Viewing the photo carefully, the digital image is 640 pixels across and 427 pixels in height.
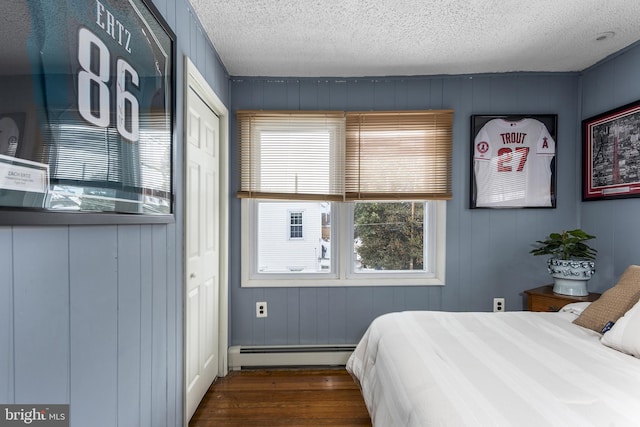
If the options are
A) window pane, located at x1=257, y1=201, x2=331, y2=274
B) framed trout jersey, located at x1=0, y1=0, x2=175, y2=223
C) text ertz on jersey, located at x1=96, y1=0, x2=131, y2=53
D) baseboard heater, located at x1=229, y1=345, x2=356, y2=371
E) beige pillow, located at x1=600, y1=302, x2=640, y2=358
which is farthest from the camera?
window pane, located at x1=257, y1=201, x2=331, y2=274

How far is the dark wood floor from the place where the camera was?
6.37 feet

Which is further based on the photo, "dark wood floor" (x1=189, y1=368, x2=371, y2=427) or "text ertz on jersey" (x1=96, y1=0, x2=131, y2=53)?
"dark wood floor" (x1=189, y1=368, x2=371, y2=427)

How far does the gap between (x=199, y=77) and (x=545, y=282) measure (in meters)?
3.10

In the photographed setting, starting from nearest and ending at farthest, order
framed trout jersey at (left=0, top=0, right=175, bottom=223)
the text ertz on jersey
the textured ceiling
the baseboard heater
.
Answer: framed trout jersey at (left=0, top=0, right=175, bottom=223) → the text ertz on jersey → the textured ceiling → the baseboard heater

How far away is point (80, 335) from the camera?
913 mm

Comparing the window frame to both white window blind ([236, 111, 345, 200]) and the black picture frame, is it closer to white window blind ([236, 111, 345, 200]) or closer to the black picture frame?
white window blind ([236, 111, 345, 200])

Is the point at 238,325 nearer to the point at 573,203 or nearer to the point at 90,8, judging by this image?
the point at 90,8

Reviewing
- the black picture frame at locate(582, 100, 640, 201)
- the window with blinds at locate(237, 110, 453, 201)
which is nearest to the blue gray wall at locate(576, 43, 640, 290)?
the black picture frame at locate(582, 100, 640, 201)

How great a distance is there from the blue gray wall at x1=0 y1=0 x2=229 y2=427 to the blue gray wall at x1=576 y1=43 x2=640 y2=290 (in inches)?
116

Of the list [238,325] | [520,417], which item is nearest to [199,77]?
[238,325]

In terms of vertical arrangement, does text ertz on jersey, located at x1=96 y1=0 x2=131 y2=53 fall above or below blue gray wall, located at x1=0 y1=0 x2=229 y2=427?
above

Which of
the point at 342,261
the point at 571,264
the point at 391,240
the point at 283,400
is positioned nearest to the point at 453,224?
the point at 391,240

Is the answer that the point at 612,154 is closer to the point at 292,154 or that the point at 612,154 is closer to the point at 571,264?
the point at 571,264

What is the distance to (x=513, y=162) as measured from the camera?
103 inches
